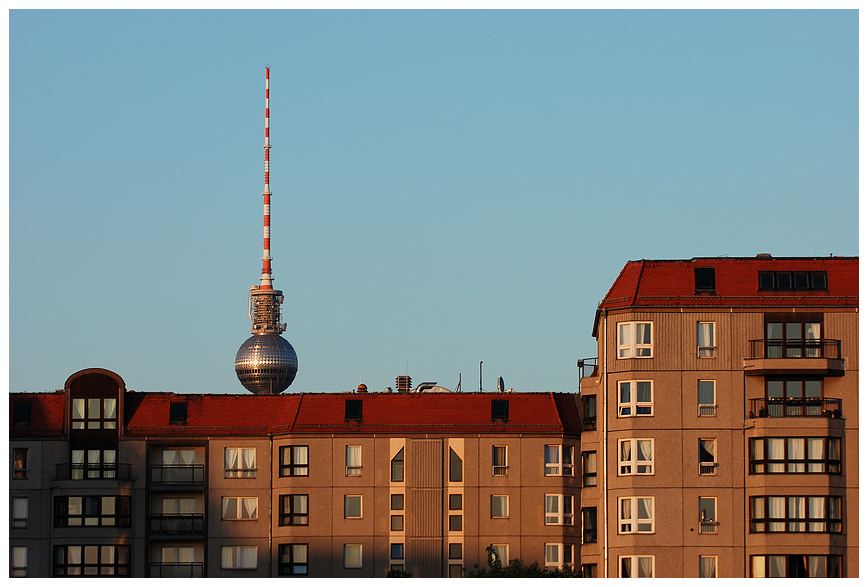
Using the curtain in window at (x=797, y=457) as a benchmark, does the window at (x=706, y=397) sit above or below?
above

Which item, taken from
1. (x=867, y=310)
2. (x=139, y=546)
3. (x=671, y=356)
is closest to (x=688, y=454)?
(x=671, y=356)

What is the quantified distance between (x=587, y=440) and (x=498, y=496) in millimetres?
8570

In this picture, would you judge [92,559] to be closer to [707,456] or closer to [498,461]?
[498,461]

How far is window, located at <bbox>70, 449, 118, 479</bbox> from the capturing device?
10444 centimetres

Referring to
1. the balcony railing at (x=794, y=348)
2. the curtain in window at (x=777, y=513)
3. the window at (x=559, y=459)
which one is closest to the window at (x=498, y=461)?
the window at (x=559, y=459)

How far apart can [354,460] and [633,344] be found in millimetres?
23944

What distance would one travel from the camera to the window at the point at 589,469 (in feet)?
315

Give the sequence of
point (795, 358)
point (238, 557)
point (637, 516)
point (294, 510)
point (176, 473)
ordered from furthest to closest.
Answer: point (176, 473), point (294, 510), point (238, 557), point (795, 358), point (637, 516)

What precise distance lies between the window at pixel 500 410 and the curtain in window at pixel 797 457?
25073 millimetres

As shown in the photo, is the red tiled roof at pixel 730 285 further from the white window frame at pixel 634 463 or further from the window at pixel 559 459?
the window at pixel 559 459

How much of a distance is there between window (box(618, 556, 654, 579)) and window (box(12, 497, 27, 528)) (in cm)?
3896

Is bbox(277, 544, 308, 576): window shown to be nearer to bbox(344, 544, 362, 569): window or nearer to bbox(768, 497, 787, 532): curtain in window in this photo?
bbox(344, 544, 362, 569): window

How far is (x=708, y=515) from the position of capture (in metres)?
83.8

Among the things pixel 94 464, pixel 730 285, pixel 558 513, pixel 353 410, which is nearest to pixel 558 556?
pixel 558 513
